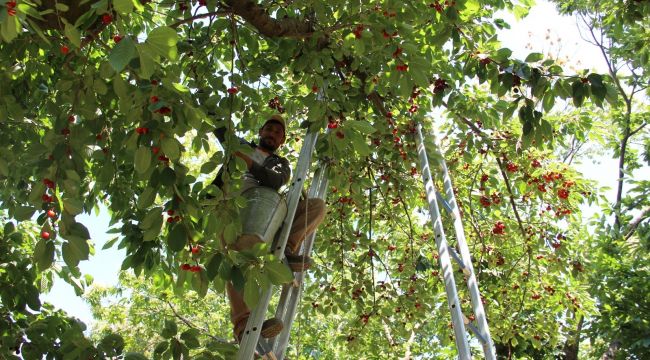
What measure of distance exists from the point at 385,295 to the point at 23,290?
242 cm

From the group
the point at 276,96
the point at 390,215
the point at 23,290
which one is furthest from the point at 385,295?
the point at 23,290

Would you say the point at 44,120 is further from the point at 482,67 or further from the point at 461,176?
the point at 461,176

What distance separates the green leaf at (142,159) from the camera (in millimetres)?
1474

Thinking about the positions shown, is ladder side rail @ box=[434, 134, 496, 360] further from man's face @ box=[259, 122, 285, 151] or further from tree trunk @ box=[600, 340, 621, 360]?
tree trunk @ box=[600, 340, 621, 360]

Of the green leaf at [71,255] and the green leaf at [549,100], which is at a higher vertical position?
the green leaf at [549,100]

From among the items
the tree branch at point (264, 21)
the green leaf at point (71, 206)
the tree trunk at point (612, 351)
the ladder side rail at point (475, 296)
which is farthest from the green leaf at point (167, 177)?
the tree trunk at point (612, 351)

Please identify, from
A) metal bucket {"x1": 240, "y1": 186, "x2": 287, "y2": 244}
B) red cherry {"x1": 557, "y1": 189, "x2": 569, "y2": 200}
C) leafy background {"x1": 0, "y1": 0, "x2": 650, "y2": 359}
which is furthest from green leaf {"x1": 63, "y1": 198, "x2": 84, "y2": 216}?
red cherry {"x1": 557, "y1": 189, "x2": 569, "y2": 200}

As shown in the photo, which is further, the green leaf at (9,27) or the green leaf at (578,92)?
the green leaf at (578,92)

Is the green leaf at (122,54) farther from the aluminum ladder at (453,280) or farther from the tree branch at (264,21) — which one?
the aluminum ladder at (453,280)

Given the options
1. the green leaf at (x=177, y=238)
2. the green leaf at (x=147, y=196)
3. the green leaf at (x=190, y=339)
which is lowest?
the green leaf at (x=190, y=339)

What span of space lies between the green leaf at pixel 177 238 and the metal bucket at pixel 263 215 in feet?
1.58

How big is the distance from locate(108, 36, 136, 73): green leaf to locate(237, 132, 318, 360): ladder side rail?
2.25 feet

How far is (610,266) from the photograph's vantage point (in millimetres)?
6027

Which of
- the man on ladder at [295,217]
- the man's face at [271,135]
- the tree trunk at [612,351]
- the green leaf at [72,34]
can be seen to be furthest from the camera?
the tree trunk at [612,351]
